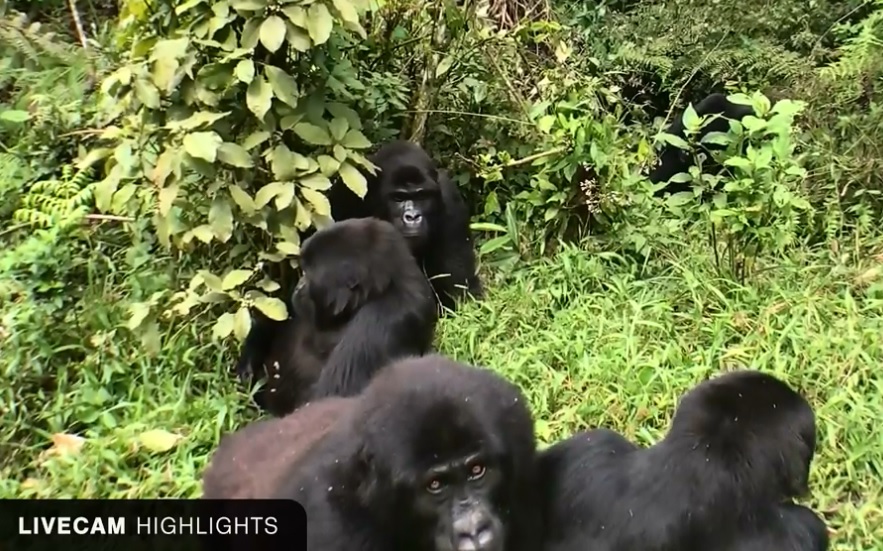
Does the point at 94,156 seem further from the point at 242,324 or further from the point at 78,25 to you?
the point at 78,25

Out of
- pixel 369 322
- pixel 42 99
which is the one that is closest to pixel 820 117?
pixel 369 322

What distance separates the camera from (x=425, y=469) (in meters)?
2.89

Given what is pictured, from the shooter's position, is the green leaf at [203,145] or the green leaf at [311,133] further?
the green leaf at [311,133]

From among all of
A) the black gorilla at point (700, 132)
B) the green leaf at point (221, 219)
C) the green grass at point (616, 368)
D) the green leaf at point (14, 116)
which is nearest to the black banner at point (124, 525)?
the green grass at point (616, 368)

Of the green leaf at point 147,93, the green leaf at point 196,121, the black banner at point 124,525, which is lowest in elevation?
the black banner at point 124,525

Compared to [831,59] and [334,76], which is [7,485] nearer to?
[334,76]

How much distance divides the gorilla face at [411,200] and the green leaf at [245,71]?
140cm

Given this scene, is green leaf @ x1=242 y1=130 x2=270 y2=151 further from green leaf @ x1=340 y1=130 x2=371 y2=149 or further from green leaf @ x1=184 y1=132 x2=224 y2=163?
green leaf @ x1=340 y1=130 x2=371 y2=149

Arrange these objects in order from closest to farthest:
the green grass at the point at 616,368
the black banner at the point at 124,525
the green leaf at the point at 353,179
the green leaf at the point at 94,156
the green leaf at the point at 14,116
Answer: the black banner at the point at 124,525, the green grass at the point at 616,368, the green leaf at the point at 94,156, the green leaf at the point at 353,179, the green leaf at the point at 14,116

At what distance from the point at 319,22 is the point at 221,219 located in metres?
1.02

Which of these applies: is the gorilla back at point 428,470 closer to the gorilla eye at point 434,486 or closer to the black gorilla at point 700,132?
the gorilla eye at point 434,486

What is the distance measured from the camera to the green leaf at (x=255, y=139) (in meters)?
4.71

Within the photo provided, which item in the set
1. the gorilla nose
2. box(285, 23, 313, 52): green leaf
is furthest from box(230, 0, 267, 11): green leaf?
the gorilla nose

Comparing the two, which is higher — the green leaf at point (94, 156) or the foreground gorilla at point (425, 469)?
the green leaf at point (94, 156)
